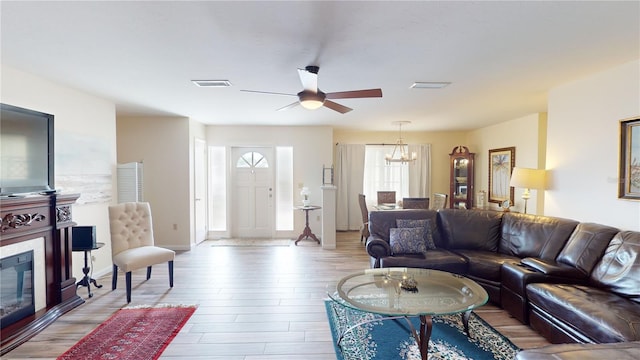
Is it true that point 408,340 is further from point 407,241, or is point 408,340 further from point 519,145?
point 519,145

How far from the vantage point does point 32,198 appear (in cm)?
274

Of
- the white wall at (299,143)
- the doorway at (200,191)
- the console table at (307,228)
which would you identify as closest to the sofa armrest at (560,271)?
the console table at (307,228)

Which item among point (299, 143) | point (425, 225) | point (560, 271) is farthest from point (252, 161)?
point (560, 271)

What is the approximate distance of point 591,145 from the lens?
10.3 ft

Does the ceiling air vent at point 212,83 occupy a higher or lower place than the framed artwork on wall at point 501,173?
higher

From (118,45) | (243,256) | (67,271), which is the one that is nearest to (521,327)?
(243,256)

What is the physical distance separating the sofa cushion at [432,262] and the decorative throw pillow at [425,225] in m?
0.35

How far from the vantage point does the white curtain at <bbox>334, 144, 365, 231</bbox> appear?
7.14 metres

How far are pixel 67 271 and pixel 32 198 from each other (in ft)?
2.98

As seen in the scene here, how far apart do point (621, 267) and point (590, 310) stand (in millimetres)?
716

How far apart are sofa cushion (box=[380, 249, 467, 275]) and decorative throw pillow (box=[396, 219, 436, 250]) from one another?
1.14ft

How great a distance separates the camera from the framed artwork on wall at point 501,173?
5668 mm

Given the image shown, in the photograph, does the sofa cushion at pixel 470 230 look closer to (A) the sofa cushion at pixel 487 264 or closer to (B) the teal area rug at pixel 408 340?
(A) the sofa cushion at pixel 487 264

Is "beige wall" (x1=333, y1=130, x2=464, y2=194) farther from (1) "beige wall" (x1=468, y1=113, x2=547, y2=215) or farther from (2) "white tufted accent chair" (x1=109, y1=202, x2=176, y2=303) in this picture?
(2) "white tufted accent chair" (x1=109, y1=202, x2=176, y2=303)
